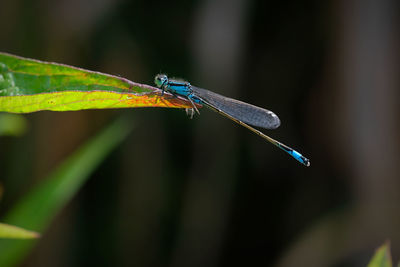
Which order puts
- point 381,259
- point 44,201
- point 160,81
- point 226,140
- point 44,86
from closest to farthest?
point 44,86 → point 381,259 → point 44,201 → point 160,81 → point 226,140

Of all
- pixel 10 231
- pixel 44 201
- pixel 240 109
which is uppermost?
pixel 240 109

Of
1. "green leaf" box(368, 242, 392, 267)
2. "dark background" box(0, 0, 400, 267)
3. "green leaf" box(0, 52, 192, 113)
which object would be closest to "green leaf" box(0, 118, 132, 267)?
"green leaf" box(0, 52, 192, 113)

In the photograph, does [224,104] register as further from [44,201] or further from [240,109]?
[44,201]

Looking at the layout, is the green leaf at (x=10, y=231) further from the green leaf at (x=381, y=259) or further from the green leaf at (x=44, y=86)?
the green leaf at (x=381, y=259)

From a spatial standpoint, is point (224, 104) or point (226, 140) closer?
point (224, 104)

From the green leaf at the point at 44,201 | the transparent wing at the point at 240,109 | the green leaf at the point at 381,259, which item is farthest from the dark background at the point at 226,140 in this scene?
the green leaf at the point at 381,259

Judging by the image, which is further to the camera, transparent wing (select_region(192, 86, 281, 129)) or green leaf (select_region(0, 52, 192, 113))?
transparent wing (select_region(192, 86, 281, 129))

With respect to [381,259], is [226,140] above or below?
below

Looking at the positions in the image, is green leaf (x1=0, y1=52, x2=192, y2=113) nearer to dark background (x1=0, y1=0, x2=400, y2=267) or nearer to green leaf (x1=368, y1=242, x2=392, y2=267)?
green leaf (x1=368, y1=242, x2=392, y2=267)

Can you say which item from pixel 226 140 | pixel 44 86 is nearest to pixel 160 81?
pixel 226 140

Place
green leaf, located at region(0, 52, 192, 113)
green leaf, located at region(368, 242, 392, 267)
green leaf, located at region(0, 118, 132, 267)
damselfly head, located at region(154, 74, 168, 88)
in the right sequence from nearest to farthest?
green leaf, located at region(0, 52, 192, 113) → green leaf, located at region(368, 242, 392, 267) → green leaf, located at region(0, 118, 132, 267) → damselfly head, located at region(154, 74, 168, 88)
